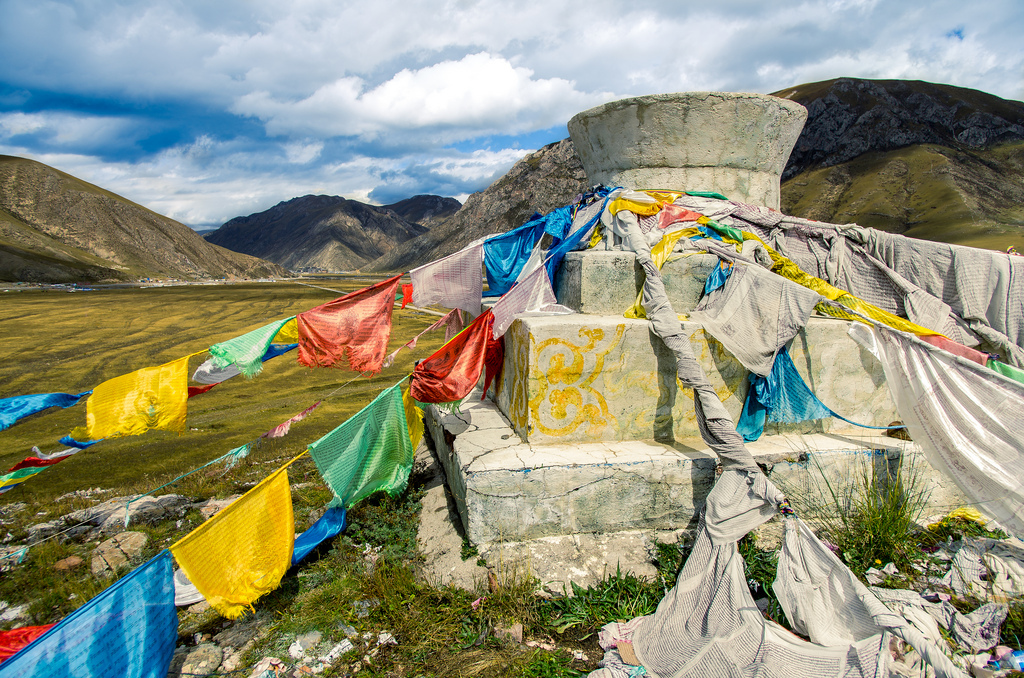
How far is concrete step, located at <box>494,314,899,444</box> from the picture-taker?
293 cm

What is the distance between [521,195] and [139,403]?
6221cm

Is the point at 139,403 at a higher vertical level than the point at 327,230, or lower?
lower

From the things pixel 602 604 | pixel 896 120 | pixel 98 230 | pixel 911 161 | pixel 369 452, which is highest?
pixel 896 120

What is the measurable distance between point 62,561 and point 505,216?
2373 inches

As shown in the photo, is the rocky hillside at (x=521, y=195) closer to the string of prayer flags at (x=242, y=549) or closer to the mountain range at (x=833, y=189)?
the mountain range at (x=833, y=189)

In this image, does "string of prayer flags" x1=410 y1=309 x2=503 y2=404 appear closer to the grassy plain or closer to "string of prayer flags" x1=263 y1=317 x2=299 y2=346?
"string of prayer flags" x1=263 y1=317 x2=299 y2=346

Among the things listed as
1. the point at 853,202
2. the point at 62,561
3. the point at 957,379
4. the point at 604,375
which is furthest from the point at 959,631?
the point at 853,202

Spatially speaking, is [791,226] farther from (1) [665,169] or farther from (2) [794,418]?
(2) [794,418]

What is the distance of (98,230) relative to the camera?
57.5m

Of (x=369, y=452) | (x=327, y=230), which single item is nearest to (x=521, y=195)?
(x=369, y=452)

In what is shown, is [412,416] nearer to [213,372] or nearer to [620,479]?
[213,372]

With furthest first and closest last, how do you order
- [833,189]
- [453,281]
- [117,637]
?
[833,189] < [453,281] < [117,637]

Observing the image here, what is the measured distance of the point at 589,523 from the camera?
9.06 feet

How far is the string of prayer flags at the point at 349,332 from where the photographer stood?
9.61ft
